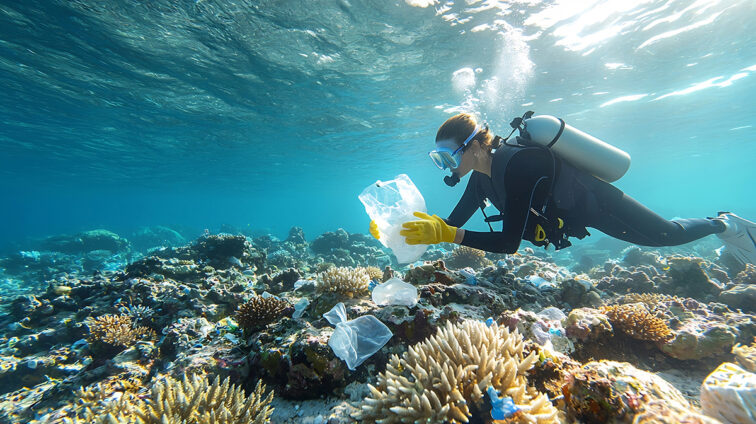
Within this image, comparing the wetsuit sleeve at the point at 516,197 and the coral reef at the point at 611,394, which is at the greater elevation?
the wetsuit sleeve at the point at 516,197

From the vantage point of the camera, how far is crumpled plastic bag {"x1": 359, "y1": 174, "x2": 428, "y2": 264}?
3.84 meters

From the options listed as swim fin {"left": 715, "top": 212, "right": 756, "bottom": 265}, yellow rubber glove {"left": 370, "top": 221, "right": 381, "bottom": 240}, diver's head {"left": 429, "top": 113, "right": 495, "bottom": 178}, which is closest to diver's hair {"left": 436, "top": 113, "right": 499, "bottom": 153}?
diver's head {"left": 429, "top": 113, "right": 495, "bottom": 178}

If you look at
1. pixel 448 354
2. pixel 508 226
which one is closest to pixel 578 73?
pixel 508 226

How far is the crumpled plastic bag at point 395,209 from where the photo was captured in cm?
384

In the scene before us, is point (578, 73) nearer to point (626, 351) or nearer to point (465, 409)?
point (626, 351)

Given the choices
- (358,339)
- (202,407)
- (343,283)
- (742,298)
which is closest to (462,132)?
(343,283)

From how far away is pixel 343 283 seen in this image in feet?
13.7

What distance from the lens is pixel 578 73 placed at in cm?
1534

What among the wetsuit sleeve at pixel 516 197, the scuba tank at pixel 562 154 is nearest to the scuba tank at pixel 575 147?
the scuba tank at pixel 562 154

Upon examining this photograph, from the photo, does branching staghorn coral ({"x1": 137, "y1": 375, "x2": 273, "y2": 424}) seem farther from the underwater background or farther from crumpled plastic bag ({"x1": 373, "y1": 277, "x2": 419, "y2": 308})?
crumpled plastic bag ({"x1": 373, "y1": 277, "x2": 419, "y2": 308})

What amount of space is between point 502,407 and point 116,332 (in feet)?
20.0

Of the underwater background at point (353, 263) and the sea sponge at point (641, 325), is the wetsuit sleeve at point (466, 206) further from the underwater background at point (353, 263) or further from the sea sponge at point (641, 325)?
the sea sponge at point (641, 325)

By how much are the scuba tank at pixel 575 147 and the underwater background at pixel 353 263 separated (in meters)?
2.09

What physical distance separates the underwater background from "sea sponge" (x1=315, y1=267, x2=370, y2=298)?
5 cm
